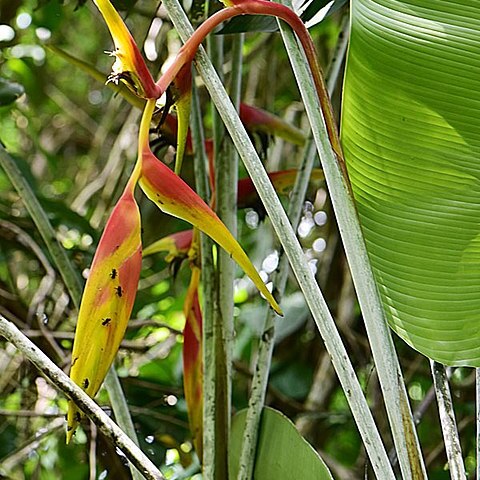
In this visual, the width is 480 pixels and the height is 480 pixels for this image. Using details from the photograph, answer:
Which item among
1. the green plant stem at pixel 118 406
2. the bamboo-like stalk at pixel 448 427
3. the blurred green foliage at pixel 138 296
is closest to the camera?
the bamboo-like stalk at pixel 448 427

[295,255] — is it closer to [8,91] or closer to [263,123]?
[263,123]

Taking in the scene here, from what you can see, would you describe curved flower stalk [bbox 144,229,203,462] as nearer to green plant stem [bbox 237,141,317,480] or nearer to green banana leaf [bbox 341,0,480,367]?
green plant stem [bbox 237,141,317,480]

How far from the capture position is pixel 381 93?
0.42 meters

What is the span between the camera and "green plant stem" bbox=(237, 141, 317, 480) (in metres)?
0.52

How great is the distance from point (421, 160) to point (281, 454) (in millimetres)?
205

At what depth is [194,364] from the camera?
0.57 m

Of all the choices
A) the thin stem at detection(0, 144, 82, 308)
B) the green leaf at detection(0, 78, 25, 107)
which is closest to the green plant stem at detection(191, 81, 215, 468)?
the thin stem at detection(0, 144, 82, 308)

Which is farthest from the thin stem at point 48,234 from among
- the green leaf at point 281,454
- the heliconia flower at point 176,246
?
the green leaf at point 281,454

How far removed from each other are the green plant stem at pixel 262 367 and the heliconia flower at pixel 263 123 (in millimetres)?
72

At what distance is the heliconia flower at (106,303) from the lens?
375 millimetres

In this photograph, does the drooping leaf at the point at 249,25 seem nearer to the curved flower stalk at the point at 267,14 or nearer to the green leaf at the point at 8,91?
the curved flower stalk at the point at 267,14

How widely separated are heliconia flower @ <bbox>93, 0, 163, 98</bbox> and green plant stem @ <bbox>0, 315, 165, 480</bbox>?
0.41ft

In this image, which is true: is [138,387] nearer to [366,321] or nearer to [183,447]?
[183,447]

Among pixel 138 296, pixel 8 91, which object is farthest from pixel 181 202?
pixel 138 296
